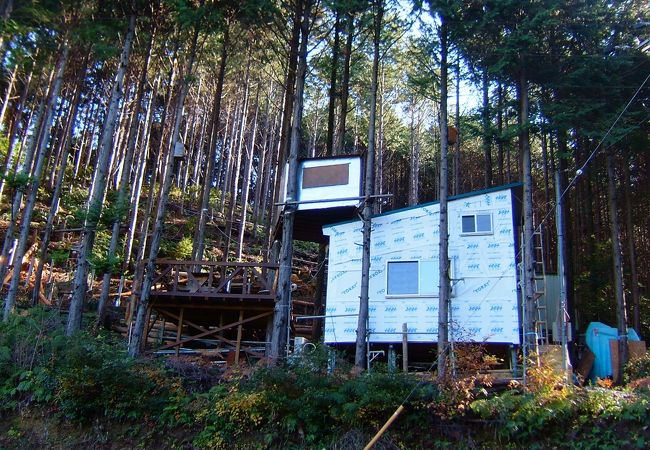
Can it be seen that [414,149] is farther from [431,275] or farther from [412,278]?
[431,275]

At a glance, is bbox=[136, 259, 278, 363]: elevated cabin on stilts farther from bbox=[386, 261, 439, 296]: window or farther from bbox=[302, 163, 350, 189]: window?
bbox=[386, 261, 439, 296]: window

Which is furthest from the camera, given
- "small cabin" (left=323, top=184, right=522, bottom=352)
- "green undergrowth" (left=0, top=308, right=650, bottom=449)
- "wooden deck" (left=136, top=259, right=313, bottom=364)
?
"wooden deck" (left=136, top=259, right=313, bottom=364)

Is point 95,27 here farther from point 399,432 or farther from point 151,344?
point 399,432

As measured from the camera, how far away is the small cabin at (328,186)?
1548 cm

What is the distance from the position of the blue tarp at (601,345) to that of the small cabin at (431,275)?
13.6ft

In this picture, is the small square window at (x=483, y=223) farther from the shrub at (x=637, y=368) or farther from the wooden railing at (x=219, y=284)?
the wooden railing at (x=219, y=284)

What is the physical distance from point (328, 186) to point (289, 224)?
1.70 metres

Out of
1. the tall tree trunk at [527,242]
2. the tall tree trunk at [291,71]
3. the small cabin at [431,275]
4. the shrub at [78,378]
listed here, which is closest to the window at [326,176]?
the small cabin at [431,275]

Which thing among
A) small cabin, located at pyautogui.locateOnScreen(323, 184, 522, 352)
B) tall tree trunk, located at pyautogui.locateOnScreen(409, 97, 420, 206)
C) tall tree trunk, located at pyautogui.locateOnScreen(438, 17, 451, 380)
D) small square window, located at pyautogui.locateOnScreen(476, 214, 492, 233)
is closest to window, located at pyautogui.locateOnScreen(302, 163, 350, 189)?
small cabin, located at pyautogui.locateOnScreen(323, 184, 522, 352)

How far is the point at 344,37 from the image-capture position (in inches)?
792

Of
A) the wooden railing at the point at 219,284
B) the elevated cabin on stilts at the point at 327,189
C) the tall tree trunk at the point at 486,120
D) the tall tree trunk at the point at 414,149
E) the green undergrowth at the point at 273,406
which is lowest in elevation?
the green undergrowth at the point at 273,406

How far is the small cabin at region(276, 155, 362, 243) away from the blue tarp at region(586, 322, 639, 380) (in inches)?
325

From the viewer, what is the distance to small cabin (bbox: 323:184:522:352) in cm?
1364

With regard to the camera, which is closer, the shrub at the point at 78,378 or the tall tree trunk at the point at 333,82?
the shrub at the point at 78,378
